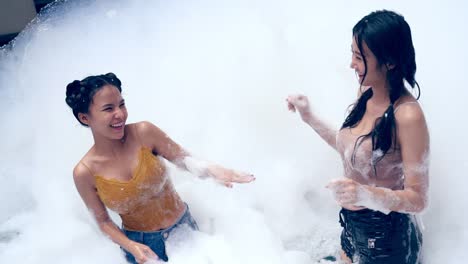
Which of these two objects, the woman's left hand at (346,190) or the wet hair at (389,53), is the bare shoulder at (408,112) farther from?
the woman's left hand at (346,190)

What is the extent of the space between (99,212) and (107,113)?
0.45 m

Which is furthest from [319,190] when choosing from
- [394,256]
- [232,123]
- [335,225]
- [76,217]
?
[76,217]

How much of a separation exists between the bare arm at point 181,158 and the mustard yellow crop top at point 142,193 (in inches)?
2.2

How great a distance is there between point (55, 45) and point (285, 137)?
2218 millimetres

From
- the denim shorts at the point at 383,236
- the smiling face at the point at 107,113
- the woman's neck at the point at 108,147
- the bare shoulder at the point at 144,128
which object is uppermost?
the smiling face at the point at 107,113

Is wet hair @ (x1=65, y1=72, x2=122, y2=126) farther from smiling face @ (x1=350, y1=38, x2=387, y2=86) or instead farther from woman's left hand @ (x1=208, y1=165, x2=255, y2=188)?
smiling face @ (x1=350, y1=38, x2=387, y2=86)

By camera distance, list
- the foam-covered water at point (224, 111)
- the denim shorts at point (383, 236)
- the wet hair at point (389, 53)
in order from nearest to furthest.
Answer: the wet hair at point (389, 53)
the denim shorts at point (383, 236)
the foam-covered water at point (224, 111)

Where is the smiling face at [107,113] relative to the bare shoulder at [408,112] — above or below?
above

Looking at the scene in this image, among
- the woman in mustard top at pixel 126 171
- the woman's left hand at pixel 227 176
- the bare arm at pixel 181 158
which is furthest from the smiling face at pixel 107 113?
the woman's left hand at pixel 227 176

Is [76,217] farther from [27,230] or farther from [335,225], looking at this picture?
[335,225]

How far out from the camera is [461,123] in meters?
2.61

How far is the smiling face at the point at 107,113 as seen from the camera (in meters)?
1.68

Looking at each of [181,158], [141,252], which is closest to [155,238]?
[141,252]

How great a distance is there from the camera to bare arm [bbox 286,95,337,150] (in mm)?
1904
